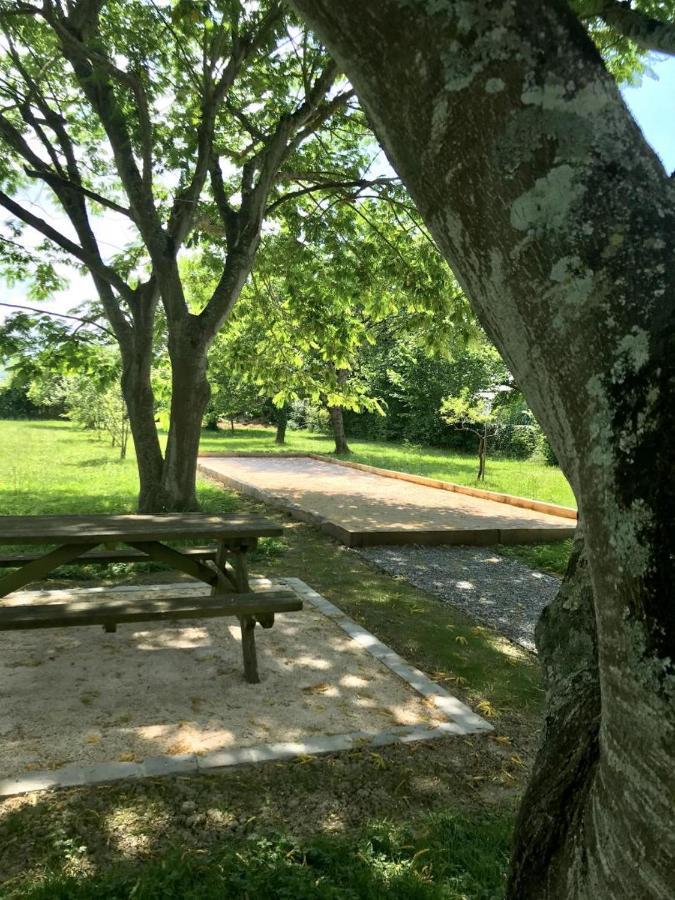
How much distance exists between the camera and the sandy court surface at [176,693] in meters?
3.37

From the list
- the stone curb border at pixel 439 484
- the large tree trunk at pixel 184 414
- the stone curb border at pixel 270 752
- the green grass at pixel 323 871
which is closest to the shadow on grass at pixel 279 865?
the green grass at pixel 323 871

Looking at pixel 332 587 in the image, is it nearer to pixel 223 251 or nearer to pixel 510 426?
pixel 223 251

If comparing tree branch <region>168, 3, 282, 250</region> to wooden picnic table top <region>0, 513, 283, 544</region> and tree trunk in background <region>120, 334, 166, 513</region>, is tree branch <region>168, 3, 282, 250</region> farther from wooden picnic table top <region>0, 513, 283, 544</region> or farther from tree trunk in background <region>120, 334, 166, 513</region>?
wooden picnic table top <region>0, 513, 283, 544</region>

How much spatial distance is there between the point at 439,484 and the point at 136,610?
37.0 ft

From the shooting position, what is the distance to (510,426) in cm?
2591

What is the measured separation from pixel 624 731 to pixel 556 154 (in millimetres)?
1020

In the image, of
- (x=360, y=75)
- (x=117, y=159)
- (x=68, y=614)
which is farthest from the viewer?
(x=117, y=159)

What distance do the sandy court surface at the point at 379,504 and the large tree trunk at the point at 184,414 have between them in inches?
80.2

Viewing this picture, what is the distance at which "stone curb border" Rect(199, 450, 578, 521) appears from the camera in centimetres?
1138

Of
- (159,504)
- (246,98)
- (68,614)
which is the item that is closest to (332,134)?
(246,98)

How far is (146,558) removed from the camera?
16.4 feet

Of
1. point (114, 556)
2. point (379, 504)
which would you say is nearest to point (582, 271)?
point (114, 556)

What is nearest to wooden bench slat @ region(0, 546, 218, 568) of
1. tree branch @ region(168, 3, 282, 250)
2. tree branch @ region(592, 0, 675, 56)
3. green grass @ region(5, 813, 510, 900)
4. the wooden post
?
the wooden post

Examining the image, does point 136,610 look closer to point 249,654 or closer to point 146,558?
point 249,654
